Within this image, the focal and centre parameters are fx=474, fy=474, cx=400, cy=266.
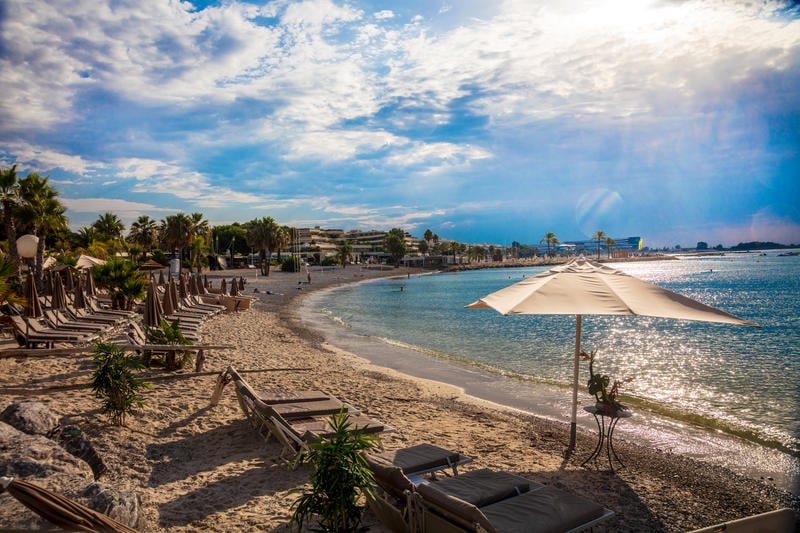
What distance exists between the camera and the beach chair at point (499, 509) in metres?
3.15

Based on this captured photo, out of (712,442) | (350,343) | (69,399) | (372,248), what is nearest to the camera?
(69,399)

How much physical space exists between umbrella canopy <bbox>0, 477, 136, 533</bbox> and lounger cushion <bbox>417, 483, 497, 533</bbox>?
6.44ft

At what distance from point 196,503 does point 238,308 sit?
21.9m

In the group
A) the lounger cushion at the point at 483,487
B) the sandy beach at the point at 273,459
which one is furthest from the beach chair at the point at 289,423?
the lounger cushion at the point at 483,487

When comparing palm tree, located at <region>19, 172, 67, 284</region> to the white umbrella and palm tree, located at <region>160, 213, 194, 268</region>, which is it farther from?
palm tree, located at <region>160, 213, 194, 268</region>

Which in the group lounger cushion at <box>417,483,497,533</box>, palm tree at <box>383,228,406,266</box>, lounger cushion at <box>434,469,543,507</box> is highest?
palm tree at <box>383,228,406,266</box>

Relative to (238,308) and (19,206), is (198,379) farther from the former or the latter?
(19,206)

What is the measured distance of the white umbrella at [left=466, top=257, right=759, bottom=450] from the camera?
4855 millimetres

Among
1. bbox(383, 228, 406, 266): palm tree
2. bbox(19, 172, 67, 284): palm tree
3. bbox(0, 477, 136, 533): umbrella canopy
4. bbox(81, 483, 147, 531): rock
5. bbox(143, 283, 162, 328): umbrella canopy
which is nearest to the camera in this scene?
bbox(0, 477, 136, 533): umbrella canopy

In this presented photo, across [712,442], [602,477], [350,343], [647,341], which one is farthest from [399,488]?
[647,341]

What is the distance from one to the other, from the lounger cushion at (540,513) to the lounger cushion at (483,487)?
124 millimetres

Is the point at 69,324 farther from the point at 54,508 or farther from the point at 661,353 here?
the point at 661,353

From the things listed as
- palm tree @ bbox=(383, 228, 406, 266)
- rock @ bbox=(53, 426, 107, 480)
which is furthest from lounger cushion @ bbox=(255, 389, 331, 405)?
palm tree @ bbox=(383, 228, 406, 266)

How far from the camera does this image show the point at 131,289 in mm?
16938
